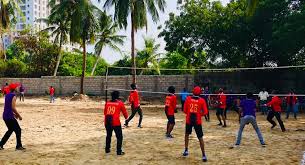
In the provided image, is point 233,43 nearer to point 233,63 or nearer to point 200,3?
point 233,63

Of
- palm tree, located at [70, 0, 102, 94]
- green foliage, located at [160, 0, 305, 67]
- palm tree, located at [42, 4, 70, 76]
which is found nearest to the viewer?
green foliage, located at [160, 0, 305, 67]

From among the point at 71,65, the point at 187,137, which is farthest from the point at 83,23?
the point at 187,137

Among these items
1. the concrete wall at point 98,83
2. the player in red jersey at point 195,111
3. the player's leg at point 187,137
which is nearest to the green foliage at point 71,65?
the concrete wall at point 98,83

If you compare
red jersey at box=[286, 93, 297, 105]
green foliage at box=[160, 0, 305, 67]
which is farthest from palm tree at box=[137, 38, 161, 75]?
red jersey at box=[286, 93, 297, 105]

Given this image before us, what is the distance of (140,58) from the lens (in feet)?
140

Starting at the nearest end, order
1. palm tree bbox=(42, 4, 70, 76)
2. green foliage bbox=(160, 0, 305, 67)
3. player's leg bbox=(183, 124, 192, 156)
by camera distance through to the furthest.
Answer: player's leg bbox=(183, 124, 192, 156) → green foliage bbox=(160, 0, 305, 67) → palm tree bbox=(42, 4, 70, 76)

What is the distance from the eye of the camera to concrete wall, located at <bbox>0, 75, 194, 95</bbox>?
31797 millimetres

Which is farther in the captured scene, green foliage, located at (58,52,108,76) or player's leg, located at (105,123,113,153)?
green foliage, located at (58,52,108,76)

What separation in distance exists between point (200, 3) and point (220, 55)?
4.32 metres

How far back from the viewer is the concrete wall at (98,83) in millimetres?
31797

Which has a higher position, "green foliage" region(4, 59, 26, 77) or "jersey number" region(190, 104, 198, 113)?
"green foliage" region(4, 59, 26, 77)

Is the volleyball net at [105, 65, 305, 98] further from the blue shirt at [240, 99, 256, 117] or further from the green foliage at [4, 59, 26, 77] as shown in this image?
the green foliage at [4, 59, 26, 77]

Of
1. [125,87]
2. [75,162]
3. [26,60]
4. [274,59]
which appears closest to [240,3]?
[274,59]

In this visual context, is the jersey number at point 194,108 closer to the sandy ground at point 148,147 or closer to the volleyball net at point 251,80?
the sandy ground at point 148,147
